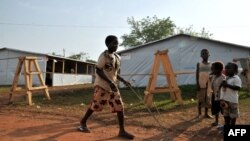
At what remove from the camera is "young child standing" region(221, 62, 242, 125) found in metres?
6.03

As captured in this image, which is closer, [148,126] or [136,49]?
[148,126]

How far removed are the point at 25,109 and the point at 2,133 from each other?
135 inches

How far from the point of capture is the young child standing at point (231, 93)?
6.03m

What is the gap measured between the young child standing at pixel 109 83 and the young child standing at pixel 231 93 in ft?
6.40

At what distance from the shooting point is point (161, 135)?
6152 mm

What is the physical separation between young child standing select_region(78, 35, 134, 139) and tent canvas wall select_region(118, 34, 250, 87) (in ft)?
44.3

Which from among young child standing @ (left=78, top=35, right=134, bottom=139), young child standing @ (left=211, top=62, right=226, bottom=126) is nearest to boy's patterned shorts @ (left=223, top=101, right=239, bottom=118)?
young child standing @ (left=211, top=62, right=226, bottom=126)

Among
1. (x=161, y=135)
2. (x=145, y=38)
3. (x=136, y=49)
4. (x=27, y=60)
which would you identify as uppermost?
(x=145, y=38)

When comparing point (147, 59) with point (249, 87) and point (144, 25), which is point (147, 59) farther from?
point (144, 25)

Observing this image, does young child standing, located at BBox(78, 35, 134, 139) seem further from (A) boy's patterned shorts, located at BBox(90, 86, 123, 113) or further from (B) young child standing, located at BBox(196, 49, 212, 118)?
(B) young child standing, located at BBox(196, 49, 212, 118)

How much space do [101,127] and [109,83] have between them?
4.41 feet

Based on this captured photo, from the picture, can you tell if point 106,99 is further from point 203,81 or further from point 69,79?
point 69,79

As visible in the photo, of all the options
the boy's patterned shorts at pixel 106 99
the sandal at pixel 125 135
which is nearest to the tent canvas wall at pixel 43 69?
the boy's patterned shorts at pixel 106 99

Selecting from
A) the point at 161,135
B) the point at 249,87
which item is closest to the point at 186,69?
the point at 249,87
